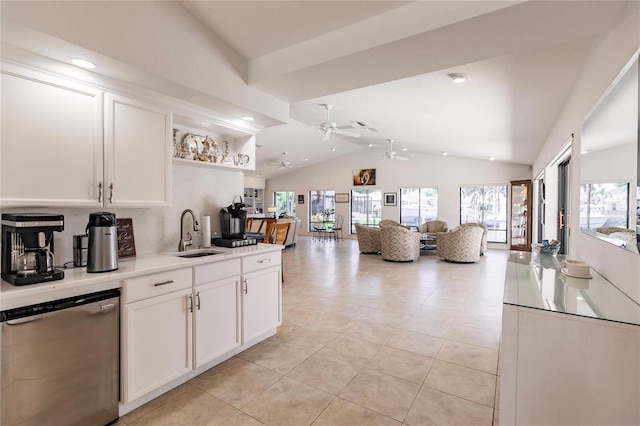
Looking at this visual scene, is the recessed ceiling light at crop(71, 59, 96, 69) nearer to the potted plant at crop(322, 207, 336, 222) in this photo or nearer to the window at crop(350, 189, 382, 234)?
the window at crop(350, 189, 382, 234)

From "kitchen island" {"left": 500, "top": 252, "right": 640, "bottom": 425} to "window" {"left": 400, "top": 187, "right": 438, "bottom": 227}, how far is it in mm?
10102

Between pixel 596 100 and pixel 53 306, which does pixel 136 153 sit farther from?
pixel 596 100

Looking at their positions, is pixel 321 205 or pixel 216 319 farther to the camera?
pixel 321 205

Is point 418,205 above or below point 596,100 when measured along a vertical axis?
below

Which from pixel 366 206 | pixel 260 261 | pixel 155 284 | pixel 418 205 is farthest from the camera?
pixel 366 206

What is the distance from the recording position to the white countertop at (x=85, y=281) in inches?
62.2

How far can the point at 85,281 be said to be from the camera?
180 cm

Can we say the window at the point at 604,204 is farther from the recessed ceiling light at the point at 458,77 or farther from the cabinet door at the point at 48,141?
the cabinet door at the point at 48,141

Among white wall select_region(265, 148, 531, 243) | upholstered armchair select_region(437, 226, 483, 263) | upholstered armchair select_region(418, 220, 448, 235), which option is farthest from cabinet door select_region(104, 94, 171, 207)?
white wall select_region(265, 148, 531, 243)

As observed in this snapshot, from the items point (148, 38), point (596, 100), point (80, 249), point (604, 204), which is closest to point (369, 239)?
point (596, 100)

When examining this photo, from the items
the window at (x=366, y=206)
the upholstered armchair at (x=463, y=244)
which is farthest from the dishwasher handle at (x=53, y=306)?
the window at (x=366, y=206)

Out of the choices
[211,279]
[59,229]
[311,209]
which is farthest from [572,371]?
[311,209]

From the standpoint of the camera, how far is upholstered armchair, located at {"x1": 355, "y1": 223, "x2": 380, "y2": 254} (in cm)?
859

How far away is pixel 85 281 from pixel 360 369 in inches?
82.1
